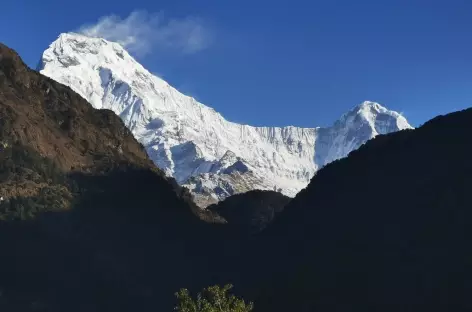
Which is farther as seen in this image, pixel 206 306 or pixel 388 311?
pixel 388 311

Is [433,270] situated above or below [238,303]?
above

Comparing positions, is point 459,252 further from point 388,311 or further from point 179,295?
point 179,295

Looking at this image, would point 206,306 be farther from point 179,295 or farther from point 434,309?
point 434,309

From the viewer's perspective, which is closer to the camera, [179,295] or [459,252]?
[179,295]

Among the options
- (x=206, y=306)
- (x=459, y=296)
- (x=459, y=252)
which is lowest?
(x=206, y=306)

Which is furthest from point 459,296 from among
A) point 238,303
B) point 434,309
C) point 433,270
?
point 238,303

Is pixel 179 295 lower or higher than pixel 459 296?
lower

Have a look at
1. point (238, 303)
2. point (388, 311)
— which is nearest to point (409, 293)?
point (388, 311)

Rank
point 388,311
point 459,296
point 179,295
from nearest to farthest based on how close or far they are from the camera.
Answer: point 179,295 < point 459,296 < point 388,311

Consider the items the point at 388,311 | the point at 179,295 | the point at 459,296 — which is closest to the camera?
the point at 179,295

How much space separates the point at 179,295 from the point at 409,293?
159m

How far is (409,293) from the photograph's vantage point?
196 m

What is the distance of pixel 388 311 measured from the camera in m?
191

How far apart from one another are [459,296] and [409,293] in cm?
1869
